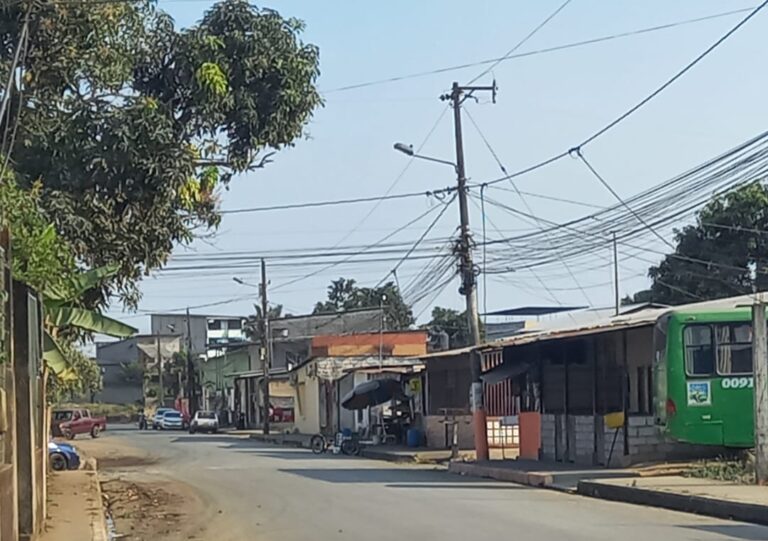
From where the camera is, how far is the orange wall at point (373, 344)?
63.9 meters

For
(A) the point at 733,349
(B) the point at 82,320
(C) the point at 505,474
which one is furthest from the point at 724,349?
(B) the point at 82,320

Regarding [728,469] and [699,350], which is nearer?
[728,469]

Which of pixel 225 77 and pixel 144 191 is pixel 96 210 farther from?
pixel 225 77

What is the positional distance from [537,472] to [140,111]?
1231 centimetres

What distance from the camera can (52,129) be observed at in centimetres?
1877

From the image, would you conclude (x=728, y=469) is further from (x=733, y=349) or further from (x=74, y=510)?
(x=74, y=510)

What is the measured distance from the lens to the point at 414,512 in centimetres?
1855

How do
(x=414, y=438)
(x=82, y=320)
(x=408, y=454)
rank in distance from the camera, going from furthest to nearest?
(x=414, y=438)
(x=408, y=454)
(x=82, y=320)

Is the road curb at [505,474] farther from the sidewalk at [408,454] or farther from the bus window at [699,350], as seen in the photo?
the sidewalk at [408,454]

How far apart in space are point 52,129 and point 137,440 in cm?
4176

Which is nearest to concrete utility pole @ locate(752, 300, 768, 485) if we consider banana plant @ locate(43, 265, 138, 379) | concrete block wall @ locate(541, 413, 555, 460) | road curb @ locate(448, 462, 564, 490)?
road curb @ locate(448, 462, 564, 490)

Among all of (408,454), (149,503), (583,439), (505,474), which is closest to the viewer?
(149,503)

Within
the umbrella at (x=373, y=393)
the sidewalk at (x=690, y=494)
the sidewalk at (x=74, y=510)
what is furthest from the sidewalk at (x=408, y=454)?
the sidewalk at (x=690, y=494)

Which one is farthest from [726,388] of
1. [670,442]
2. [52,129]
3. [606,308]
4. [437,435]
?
[606,308]
